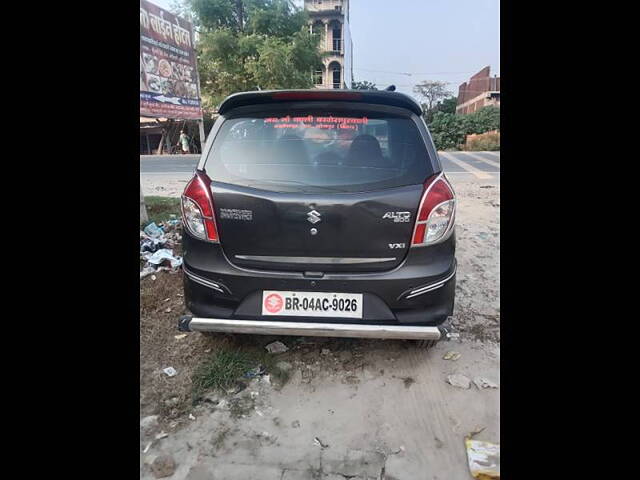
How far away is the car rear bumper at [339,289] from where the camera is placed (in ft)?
6.29

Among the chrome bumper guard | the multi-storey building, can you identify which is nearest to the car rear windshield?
the chrome bumper guard

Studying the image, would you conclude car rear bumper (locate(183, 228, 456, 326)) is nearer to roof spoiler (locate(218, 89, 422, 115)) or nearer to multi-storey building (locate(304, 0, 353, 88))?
roof spoiler (locate(218, 89, 422, 115))

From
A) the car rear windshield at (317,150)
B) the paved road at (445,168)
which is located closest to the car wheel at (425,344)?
the car rear windshield at (317,150)

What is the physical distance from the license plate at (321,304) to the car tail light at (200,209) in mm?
483

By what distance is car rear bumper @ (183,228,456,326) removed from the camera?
75.5 inches

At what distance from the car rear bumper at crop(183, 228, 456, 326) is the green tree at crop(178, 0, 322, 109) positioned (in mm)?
17962

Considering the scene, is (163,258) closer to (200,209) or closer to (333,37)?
(200,209)

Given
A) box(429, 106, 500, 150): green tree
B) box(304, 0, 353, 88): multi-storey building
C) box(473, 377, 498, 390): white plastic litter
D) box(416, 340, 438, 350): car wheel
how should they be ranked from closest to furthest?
box(473, 377, 498, 390): white plastic litter, box(416, 340, 438, 350): car wheel, box(429, 106, 500, 150): green tree, box(304, 0, 353, 88): multi-storey building

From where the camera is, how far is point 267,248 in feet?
6.32

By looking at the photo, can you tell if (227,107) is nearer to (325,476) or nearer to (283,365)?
(283,365)

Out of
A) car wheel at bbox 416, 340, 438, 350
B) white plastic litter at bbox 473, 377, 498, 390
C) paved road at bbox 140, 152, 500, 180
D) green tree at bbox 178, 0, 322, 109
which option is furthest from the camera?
green tree at bbox 178, 0, 322, 109

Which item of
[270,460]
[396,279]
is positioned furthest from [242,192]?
[270,460]

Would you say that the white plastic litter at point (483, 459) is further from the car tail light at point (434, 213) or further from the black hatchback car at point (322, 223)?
the car tail light at point (434, 213)
